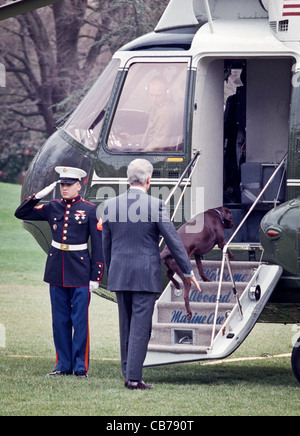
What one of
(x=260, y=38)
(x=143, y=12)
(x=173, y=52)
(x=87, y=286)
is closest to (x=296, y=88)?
(x=260, y=38)

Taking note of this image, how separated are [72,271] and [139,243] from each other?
0.98 metres

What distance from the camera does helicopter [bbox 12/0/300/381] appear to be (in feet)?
24.0

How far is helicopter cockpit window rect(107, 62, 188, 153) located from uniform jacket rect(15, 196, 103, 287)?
0.73 m

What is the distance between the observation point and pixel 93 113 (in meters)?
8.64

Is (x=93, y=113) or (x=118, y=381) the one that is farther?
(x=93, y=113)

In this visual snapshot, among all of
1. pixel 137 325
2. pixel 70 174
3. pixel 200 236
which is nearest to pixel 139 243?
pixel 137 325

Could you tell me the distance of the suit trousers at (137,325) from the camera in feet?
22.7

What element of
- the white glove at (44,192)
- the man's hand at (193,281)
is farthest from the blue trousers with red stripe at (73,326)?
the man's hand at (193,281)

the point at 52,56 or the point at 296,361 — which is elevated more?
the point at 52,56

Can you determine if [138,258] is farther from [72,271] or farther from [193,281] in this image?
[72,271]

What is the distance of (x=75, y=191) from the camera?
7.89 metres

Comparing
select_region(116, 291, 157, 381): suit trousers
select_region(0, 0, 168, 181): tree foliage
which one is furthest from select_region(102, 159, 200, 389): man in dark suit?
select_region(0, 0, 168, 181): tree foliage

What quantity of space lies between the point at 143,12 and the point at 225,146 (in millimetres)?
9089

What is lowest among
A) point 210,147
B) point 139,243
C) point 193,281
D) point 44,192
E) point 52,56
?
point 193,281
